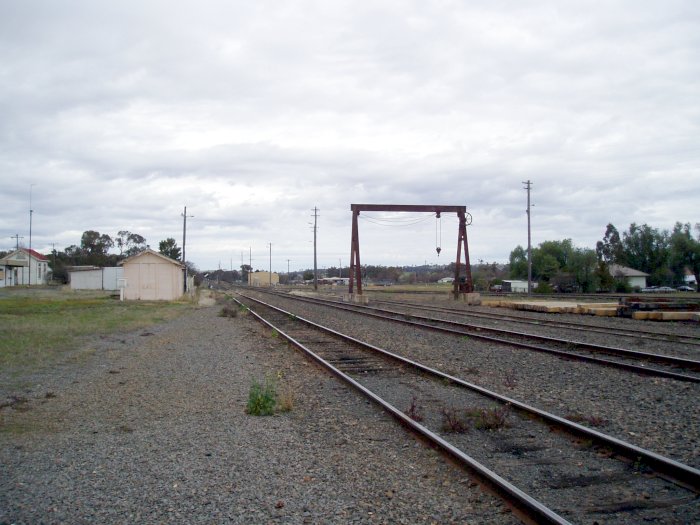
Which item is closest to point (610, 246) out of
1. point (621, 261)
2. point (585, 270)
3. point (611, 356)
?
point (621, 261)

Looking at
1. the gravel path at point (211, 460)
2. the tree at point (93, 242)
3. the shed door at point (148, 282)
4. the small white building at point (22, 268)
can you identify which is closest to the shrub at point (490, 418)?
the gravel path at point (211, 460)

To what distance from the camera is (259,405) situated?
8523 millimetres

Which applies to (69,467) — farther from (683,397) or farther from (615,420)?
(683,397)

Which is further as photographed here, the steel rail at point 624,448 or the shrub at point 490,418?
the shrub at point 490,418

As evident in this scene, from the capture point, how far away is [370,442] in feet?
22.6

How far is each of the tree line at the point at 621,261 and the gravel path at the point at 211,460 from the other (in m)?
68.1

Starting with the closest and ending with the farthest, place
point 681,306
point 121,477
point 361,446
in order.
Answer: point 121,477 → point 361,446 → point 681,306

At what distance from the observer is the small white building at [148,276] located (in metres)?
43.3

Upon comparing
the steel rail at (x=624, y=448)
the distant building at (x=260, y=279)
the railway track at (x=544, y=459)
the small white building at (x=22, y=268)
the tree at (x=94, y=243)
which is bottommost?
the railway track at (x=544, y=459)

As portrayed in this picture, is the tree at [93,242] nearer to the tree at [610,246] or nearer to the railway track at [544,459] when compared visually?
the tree at [610,246]

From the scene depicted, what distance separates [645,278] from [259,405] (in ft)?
317

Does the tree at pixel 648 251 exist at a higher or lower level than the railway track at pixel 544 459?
higher

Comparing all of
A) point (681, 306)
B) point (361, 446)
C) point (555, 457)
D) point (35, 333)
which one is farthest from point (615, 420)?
point (681, 306)

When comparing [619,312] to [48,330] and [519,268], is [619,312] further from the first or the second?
[519,268]
